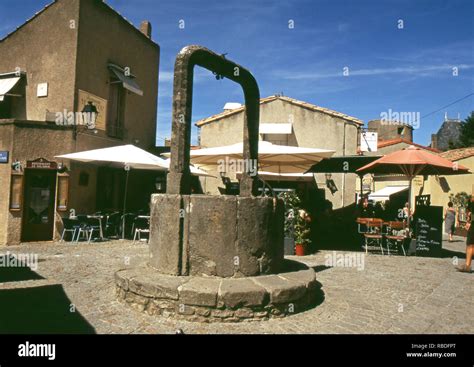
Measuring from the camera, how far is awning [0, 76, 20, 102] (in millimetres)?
12555

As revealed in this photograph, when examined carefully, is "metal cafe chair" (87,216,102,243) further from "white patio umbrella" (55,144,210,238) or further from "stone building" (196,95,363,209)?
"stone building" (196,95,363,209)

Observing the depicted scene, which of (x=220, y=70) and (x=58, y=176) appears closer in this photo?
(x=220, y=70)

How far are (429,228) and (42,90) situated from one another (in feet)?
43.7

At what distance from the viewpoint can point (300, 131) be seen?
17078 millimetres

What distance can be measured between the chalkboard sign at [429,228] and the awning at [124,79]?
36.7 feet

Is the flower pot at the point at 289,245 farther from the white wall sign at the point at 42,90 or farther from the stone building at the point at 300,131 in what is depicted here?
the white wall sign at the point at 42,90

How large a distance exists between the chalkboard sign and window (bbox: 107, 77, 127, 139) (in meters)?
11.2

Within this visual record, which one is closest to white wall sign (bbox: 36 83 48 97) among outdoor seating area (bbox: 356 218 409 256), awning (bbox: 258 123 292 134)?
awning (bbox: 258 123 292 134)

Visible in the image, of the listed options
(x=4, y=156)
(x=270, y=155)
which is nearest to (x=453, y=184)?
(x=270, y=155)

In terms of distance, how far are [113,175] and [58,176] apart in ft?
8.74

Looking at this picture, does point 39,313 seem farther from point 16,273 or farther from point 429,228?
point 429,228
